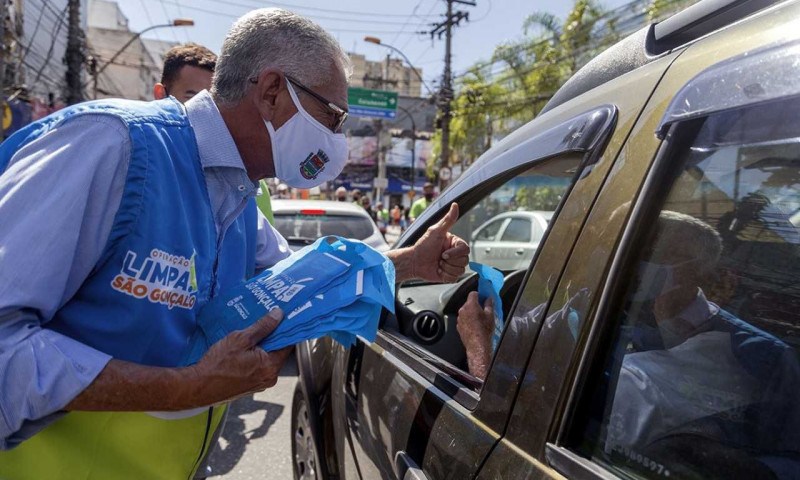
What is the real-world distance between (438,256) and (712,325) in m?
1.04

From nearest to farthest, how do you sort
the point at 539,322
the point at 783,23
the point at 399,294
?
the point at 783,23, the point at 539,322, the point at 399,294

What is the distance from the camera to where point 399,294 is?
7.86 feet

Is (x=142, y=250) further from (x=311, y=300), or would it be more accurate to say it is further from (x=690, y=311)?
(x=690, y=311)

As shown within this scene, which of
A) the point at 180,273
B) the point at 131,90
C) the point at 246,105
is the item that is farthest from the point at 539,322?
the point at 131,90

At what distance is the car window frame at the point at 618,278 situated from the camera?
0.97m

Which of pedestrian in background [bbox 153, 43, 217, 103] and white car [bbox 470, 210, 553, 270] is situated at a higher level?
pedestrian in background [bbox 153, 43, 217, 103]

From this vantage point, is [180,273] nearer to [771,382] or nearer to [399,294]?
[771,382]

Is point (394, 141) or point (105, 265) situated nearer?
point (105, 265)

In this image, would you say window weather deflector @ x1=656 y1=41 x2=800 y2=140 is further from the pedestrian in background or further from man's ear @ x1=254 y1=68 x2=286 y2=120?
the pedestrian in background

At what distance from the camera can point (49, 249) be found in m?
1.01

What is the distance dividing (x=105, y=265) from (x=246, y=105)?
0.52m

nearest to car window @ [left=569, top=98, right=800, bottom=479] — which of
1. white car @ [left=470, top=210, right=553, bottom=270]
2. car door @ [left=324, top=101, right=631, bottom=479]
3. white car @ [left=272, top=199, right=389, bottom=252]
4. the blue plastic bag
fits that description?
car door @ [left=324, top=101, right=631, bottom=479]

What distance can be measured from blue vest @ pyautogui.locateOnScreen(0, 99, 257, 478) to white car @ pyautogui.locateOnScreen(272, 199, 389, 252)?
469 cm

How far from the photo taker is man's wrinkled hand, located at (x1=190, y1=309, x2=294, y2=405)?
1.13 metres
